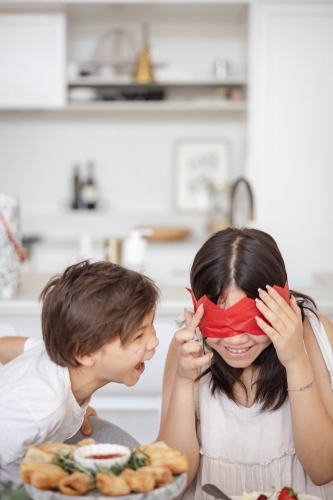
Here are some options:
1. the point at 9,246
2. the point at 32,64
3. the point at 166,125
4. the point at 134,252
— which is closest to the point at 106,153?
the point at 166,125

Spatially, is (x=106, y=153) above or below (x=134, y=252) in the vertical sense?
above

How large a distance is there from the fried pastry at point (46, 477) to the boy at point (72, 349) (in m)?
0.30

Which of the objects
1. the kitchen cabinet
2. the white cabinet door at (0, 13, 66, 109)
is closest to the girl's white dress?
the kitchen cabinet

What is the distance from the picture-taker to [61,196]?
5.14 meters

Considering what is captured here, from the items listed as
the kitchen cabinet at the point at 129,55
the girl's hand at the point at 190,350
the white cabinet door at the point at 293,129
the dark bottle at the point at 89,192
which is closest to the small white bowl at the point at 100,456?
the girl's hand at the point at 190,350

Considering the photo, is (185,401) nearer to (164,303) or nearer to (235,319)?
(235,319)

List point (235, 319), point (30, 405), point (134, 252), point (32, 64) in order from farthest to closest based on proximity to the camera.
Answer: point (32, 64)
point (134, 252)
point (235, 319)
point (30, 405)

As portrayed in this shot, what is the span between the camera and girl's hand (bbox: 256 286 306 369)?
1.26 m

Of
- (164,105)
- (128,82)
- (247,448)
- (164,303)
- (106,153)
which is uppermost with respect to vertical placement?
(128,82)

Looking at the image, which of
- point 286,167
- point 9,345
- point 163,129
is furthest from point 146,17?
point 9,345

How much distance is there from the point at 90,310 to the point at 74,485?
40 centimetres

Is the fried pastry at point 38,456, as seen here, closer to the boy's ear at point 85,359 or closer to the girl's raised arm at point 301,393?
the boy's ear at point 85,359

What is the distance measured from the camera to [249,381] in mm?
1513

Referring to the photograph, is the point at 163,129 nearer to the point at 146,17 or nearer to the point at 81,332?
the point at 146,17
